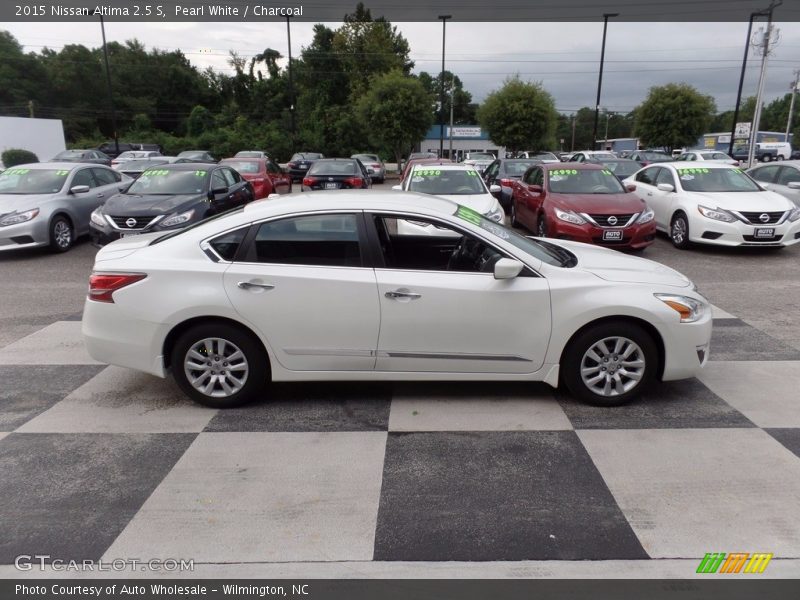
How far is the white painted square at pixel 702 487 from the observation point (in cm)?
297

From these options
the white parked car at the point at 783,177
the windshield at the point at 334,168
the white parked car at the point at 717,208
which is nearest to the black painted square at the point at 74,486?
the white parked car at the point at 717,208

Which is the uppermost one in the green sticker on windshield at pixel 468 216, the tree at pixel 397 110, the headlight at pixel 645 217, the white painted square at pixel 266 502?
the tree at pixel 397 110

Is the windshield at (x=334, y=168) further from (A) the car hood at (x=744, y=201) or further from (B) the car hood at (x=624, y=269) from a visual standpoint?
(B) the car hood at (x=624, y=269)

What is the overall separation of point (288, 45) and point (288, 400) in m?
34.4

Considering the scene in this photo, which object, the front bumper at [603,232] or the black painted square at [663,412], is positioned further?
the front bumper at [603,232]

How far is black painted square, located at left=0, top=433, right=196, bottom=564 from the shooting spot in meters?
3.02

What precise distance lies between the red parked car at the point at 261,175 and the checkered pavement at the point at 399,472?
10.4 m

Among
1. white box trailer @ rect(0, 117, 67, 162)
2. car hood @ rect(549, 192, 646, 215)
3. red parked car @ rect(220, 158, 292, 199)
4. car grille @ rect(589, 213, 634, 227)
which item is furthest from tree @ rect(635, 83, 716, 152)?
white box trailer @ rect(0, 117, 67, 162)

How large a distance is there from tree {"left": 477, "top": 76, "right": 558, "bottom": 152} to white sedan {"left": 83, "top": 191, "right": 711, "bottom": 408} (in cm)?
3206

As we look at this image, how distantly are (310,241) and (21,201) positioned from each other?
341 inches

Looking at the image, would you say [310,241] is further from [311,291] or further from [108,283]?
[108,283]

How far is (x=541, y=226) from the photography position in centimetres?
1082

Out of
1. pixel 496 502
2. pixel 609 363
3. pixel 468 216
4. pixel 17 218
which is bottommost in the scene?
pixel 496 502

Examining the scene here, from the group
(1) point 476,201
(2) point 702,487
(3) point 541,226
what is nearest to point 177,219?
(1) point 476,201
